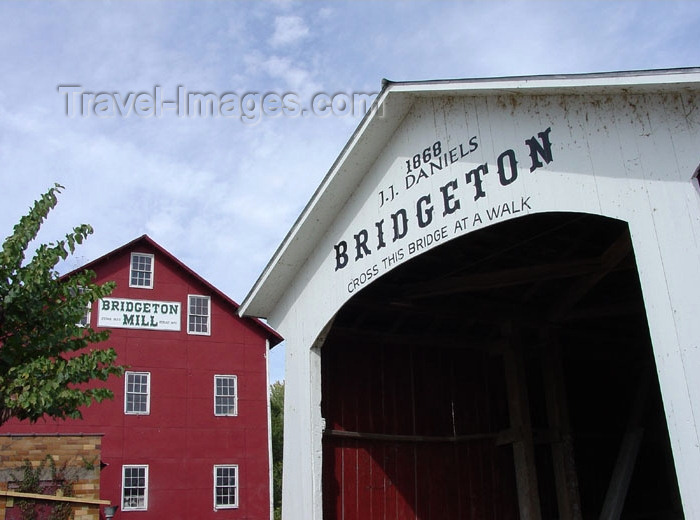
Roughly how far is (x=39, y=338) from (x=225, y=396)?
15.9 metres

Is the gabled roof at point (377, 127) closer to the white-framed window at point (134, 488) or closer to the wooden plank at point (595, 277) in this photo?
the wooden plank at point (595, 277)

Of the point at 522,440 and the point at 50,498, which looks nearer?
the point at 522,440

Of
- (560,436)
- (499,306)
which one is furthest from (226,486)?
(499,306)

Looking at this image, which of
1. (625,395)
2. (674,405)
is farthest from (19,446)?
(674,405)

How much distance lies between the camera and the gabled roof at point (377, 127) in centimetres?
614

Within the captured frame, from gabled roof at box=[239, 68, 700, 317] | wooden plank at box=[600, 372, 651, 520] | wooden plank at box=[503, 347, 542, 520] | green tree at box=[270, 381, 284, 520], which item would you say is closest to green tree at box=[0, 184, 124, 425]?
gabled roof at box=[239, 68, 700, 317]

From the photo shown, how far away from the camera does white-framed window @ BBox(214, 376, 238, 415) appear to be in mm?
24297

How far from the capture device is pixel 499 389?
1306cm

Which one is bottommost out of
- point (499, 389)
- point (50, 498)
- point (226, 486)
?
point (50, 498)

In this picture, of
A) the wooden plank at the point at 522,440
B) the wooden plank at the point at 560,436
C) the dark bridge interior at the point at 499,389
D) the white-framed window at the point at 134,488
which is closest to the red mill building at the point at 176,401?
the white-framed window at the point at 134,488

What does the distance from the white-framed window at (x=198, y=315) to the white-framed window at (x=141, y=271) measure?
57.7 inches

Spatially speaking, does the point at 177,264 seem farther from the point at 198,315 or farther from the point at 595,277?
the point at 595,277

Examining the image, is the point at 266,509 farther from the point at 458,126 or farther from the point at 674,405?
the point at 674,405

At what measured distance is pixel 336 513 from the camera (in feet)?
35.0
